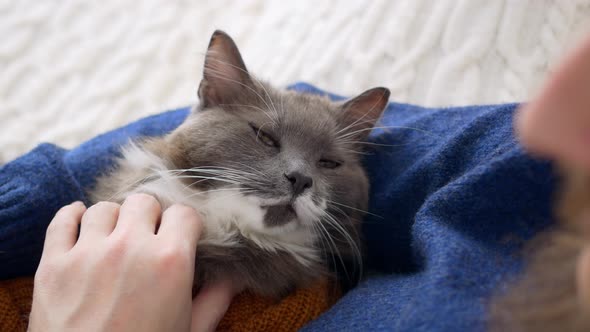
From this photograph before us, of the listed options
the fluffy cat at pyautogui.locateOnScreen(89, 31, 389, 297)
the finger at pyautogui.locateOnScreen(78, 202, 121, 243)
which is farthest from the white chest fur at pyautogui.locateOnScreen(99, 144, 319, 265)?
the finger at pyautogui.locateOnScreen(78, 202, 121, 243)

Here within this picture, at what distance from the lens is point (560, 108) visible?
17.1 inches

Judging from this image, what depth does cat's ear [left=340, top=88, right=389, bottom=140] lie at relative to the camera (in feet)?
4.84

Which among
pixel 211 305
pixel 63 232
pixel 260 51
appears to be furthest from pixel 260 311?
pixel 260 51

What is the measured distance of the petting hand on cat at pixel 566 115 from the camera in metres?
0.42

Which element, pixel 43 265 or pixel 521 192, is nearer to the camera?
pixel 521 192

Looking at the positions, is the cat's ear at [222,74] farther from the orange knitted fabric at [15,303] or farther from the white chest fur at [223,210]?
the orange knitted fabric at [15,303]

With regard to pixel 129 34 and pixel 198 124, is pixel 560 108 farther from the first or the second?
pixel 129 34

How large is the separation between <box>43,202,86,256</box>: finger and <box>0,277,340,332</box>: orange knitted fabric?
210 millimetres

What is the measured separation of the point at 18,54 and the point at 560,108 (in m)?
2.28

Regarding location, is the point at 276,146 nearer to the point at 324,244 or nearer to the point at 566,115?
the point at 324,244

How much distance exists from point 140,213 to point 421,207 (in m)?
0.69

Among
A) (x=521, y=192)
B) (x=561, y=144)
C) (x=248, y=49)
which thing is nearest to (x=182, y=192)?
(x=521, y=192)

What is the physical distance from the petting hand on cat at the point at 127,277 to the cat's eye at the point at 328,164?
409mm

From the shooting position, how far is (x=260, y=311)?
1166mm
